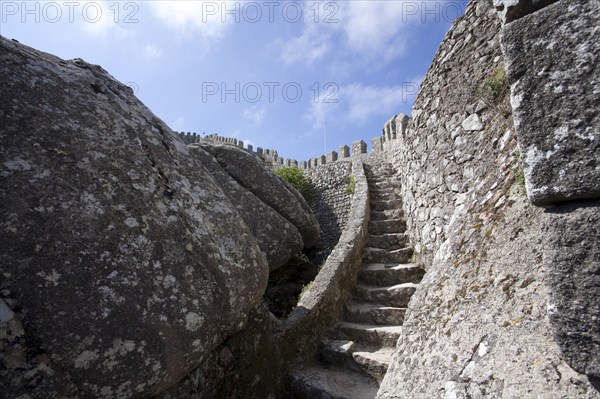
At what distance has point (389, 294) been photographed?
502cm

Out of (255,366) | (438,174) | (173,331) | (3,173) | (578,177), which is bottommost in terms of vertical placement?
(255,366)

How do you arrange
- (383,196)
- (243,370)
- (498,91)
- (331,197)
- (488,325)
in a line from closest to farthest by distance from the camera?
(488,325) → (498,91) → (243,370) → (383,196) → (331,197)

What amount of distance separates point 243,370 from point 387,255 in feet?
12.1

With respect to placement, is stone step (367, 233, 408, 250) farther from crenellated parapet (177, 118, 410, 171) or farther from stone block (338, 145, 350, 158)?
stone block (338, 145, 350, 158)

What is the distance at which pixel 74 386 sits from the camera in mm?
1885

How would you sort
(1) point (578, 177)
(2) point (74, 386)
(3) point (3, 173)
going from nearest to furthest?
(1) point (578, 177)
(2) point (74, 386)
(3) point (3, 173)

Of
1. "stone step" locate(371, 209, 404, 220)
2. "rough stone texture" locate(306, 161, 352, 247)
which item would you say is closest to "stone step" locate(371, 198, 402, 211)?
"stone step" locate(371, 209, 404, 220)

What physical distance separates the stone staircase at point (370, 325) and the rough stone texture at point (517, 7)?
339 cm

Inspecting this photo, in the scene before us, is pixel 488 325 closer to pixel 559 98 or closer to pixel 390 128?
pixel 559 98

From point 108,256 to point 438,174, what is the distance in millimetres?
3981

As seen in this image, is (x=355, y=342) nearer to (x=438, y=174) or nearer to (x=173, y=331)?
(x=438, y=174)

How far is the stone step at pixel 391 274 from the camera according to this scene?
5.30 meters

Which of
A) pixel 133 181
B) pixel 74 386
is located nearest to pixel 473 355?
pixel 74 386

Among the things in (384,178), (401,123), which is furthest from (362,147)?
(384,178)
